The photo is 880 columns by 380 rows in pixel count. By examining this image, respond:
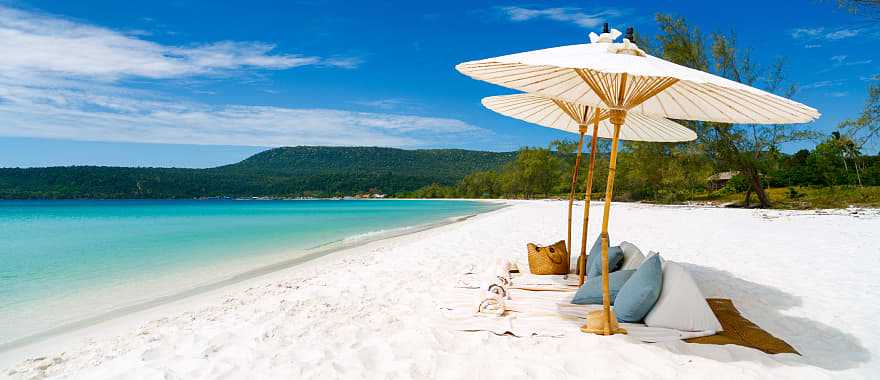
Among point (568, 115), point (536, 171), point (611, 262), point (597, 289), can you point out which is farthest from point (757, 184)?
point (536, 171)

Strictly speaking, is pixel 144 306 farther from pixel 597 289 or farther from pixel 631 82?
pixel 631 82

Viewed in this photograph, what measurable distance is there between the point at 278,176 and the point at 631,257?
4252 inches

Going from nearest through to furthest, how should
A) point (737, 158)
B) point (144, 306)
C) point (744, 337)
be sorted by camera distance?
point (744, 337) < point (144, 306) < point (737, 158)

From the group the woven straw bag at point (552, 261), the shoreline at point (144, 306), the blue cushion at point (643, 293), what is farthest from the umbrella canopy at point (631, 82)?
the shoreline at point (144, 306)

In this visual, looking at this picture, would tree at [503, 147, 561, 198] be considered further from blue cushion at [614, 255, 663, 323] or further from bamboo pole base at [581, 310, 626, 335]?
bamboo pole base at [581, 310, 626, 335]

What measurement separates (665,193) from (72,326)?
120ft

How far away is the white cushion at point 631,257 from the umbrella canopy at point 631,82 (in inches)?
59.0

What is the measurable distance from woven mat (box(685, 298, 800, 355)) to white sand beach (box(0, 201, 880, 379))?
10 cm

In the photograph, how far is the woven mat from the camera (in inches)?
136

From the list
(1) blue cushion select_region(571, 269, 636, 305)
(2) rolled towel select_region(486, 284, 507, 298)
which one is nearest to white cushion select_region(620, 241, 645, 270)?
(1) blue cushion select_region(571, 269, 636, 305)

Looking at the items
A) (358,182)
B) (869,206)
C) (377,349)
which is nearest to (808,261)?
(377,349)

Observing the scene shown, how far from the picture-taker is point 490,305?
4383mm

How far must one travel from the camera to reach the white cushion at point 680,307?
378cm

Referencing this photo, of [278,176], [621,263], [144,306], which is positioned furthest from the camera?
[278,176]
